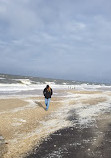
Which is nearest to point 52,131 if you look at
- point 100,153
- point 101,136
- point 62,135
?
point 62,135

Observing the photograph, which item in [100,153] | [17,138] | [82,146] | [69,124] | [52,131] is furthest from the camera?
[69,124]

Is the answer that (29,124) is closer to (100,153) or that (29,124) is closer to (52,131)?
(52,131)

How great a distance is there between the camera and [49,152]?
271 inches

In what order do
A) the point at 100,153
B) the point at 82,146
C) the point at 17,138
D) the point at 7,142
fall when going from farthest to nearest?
the point at 17,138, the point at 7,142, the point at 82,146, the point at 100,153

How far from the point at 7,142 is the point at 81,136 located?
3210 millimetres

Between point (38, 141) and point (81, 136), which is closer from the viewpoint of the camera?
point (38, 141)

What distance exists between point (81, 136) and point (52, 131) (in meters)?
1.65

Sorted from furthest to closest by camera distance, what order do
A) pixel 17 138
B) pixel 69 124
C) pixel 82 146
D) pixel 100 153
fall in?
pixel 69 124 < pixel 17 138 < pixel 82 146 < pixel 100 153

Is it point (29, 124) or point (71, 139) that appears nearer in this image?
point (71, 139)

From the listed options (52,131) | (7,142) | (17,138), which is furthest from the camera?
(52,131)

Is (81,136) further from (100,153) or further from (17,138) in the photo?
(17,138)

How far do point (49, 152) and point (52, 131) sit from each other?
286 cm

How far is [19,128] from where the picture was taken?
10.3 metres

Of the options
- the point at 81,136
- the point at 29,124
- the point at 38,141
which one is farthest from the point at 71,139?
the point at 29,124
